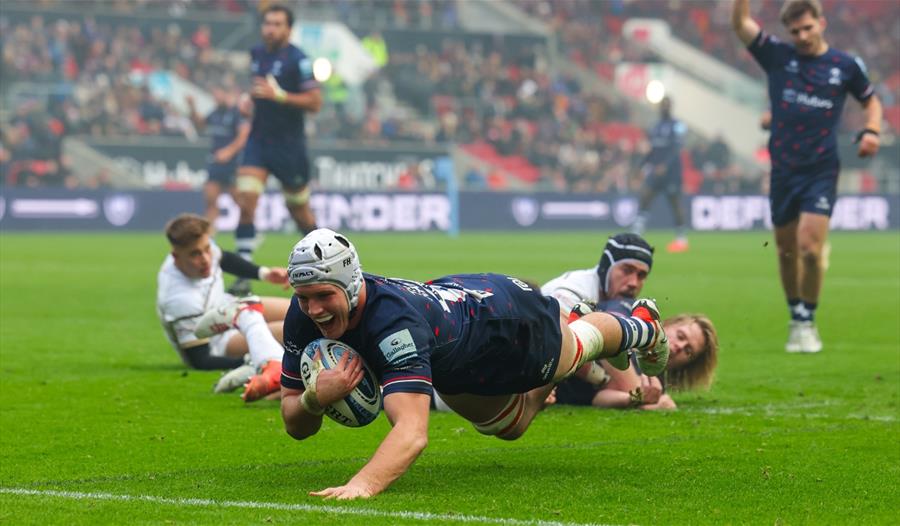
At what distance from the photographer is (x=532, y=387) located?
6.13 meters

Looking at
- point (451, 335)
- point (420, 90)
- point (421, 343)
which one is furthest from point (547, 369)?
point (420, 90)

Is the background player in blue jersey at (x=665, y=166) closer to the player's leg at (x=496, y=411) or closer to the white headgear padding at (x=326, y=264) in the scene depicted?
the player's leg at (x=496, y=411)

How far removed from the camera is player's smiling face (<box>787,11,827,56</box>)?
454 inches

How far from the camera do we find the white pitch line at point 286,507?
501 centimetres

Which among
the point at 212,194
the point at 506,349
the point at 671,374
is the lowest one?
the point at 671,374

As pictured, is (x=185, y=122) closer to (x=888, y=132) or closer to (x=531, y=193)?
(x=531, y=193)

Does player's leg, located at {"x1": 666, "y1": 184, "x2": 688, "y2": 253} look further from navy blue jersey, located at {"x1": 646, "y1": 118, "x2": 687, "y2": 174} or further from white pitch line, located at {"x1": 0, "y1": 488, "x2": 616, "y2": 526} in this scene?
white pitch line, located at {"x1": 0, "y1": 488, "x2": 616, "y2": 526}

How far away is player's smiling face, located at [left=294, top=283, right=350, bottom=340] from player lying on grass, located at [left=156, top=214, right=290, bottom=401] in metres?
3.59

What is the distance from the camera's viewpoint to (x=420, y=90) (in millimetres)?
44375

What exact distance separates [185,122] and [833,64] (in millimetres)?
28486

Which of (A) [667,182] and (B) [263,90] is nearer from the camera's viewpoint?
(B) [263,90]

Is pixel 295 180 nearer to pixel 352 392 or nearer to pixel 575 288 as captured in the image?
pixel 575 288

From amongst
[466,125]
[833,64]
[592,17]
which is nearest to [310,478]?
[833,64]

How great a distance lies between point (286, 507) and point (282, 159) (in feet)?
35.1
